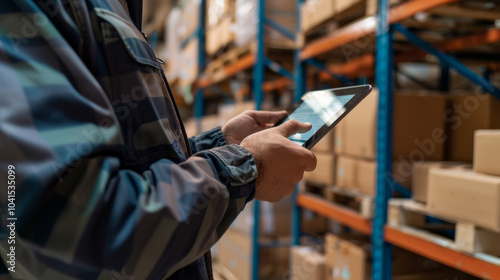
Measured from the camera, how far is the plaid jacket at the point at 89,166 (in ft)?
2.28

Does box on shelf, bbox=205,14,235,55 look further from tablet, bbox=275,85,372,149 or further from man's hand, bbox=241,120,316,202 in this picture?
man's hand, bbox=241,120,316,202

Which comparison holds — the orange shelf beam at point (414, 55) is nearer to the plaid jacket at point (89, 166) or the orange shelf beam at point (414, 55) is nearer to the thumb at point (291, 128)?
the thumb at point (291, 128)

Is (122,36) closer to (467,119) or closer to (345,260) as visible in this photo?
(467,119)

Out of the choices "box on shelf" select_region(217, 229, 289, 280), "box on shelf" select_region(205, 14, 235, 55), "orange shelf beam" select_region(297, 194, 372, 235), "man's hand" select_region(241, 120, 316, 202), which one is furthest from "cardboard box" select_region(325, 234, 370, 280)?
"box on shelf" select_region(205, 14, 235, 55)

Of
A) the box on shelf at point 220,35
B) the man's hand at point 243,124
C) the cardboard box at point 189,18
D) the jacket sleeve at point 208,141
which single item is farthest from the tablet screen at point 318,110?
the cardboard box at point 189,18

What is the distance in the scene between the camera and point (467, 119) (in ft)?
7.26

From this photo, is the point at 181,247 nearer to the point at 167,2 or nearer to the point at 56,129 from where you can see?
the point at 56,129

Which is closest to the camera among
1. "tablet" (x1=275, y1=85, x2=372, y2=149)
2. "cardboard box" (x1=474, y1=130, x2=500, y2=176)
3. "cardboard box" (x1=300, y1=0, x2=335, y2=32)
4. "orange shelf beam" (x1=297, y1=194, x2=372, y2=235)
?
"tablet" (x1=275, y1=85, x2=372, y2=149)

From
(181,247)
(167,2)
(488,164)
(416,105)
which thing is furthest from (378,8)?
(167,2)

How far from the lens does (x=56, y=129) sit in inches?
28.1

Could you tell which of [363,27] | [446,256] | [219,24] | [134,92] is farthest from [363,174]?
[219,24]

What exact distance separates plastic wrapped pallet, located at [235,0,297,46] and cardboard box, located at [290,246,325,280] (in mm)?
1866

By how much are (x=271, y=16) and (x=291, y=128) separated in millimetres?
2804

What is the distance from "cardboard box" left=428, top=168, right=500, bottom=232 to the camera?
1562mm
